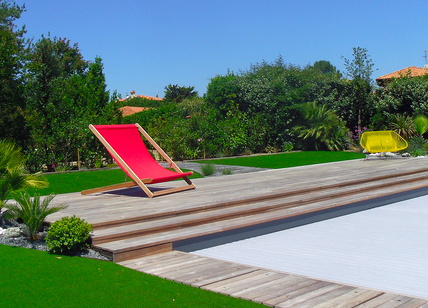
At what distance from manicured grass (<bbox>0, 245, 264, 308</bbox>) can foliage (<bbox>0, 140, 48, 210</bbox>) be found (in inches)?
49.4

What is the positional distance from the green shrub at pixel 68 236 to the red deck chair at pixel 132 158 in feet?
7.92

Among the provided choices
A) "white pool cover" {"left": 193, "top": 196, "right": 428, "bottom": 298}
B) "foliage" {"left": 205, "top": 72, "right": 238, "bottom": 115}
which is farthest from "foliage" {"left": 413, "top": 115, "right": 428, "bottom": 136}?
"white pool cover" {"left": 193, "top": 196, "right": 428, "bottom": 298}

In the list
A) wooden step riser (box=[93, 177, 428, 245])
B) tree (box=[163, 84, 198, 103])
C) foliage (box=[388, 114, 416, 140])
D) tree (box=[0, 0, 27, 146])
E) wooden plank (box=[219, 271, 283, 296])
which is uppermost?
tree (box=[163, 84, 198, 103])

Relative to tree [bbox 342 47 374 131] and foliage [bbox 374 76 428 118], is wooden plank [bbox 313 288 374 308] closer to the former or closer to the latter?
foliage [bbox 374 76 428 118]

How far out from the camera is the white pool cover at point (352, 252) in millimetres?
4199

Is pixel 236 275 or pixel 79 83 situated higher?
pixel 79 83

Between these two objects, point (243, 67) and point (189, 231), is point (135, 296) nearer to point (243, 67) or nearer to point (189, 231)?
point (189, 231)

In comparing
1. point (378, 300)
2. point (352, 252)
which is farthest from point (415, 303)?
point (352, 252)

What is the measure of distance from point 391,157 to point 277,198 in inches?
338

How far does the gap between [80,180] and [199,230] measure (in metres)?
5.46

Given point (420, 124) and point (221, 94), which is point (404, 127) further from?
point (221, 94)

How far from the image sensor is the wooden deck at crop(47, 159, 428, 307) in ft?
11.6

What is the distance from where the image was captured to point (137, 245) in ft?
15.3

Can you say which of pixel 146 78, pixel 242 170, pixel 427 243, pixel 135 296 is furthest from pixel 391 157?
pixel 146 78
